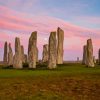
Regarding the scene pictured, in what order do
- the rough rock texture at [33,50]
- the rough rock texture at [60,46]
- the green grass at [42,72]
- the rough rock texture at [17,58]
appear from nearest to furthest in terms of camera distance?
the green grass at [42,72]
the rough rock texture at [33,50]
the rough rock texture at [17,58]
the rough rock texture at [60,46]

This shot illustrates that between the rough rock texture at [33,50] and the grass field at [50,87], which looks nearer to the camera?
the grass field at [50,87]

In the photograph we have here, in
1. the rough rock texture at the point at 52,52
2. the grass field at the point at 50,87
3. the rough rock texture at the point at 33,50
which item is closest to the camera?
the grass field at the point at 50,87

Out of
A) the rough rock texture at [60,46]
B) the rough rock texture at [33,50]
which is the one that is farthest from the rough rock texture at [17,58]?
the rough rock texture at [60,46]

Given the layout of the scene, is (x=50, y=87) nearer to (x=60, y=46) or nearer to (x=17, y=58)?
(x=17, y=58)

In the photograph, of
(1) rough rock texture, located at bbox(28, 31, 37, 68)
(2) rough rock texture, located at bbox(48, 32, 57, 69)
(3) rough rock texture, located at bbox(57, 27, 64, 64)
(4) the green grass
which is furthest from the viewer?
(3) rough rock texture, located at bbox(57, 27, 64, 64)

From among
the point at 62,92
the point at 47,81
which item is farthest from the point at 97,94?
the point at 47,81

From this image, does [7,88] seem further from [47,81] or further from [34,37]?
[34,37]

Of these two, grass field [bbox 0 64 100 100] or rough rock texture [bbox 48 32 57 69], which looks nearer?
grass field [bbox 0 64 100 100]

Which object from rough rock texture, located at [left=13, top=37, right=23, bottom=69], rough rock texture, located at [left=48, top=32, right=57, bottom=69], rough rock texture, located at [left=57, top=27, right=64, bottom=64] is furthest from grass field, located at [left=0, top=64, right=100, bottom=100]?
rough rock texture, located at [left=57, top=27, right=64, bottom=64]

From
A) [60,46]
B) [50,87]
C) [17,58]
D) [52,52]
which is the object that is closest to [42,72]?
[52,52]

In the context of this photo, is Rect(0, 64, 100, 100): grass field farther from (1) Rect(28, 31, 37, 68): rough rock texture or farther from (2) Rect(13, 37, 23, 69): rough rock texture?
(2) Rect(13, 37, 23, 69): rough rock texture

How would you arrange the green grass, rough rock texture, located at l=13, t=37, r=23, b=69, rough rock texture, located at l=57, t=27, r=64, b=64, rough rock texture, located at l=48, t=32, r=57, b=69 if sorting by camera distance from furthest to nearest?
rough rock texture, located at l=57, t=27, r=64, b=64
rough rock texture, located at l=13, t=37, r=23, b=69
rough rock texture, located at l=48, t=32, r=57, b=69
the green grass

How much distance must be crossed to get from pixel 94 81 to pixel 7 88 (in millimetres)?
8581

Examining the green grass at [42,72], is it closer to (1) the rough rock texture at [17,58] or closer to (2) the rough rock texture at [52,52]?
(2) the rough rock texture at [52,52]
